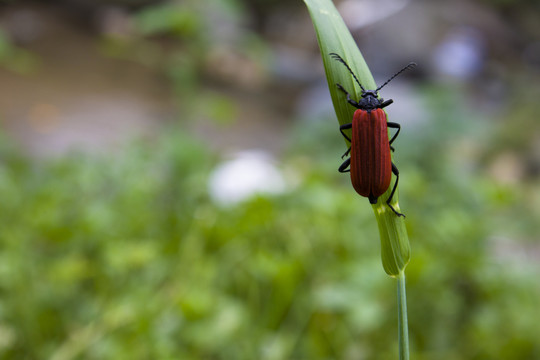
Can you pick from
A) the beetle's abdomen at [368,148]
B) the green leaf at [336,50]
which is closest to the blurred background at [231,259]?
the beetle's abdomen at [368,148]

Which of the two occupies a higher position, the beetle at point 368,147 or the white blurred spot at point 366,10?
the beetle at point 368,147

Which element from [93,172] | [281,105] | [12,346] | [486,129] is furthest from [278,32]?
[12,346]

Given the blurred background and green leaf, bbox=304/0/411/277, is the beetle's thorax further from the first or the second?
the blurred background

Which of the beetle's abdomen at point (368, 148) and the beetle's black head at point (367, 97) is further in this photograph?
the beetle's abdomen at point (368, 148)

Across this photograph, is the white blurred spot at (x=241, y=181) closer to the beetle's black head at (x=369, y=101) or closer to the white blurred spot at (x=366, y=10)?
the beetle's black head at (x=369, y=101)

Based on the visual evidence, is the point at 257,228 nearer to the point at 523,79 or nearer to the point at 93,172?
the point at 93,172

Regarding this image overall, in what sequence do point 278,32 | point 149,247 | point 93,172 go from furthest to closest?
1. point 278,32
2. point 93,172
3. point 149,247
